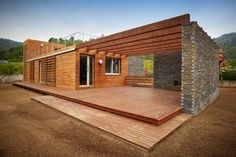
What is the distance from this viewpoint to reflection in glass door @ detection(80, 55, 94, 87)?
8.30 m

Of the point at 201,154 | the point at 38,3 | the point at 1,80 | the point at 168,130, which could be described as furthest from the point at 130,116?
the point at 1,80

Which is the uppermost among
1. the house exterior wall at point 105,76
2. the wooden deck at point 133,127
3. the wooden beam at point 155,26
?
the wooden beam at point 155,26

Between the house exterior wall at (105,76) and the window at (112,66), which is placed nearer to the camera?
the house exterior wall at (105,76)

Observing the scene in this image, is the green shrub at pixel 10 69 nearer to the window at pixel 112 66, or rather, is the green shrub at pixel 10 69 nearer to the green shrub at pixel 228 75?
the window at pixel 112 66

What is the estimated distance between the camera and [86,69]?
27.8ft

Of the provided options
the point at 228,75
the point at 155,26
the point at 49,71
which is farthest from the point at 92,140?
the point at 228,75

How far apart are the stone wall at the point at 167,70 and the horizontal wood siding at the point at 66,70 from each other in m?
5.11

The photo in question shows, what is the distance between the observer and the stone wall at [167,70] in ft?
24.7

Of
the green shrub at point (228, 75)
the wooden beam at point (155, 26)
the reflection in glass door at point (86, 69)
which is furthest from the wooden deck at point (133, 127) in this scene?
the green shrub at point (228, 75)

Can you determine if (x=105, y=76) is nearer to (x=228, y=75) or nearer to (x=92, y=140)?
(x=92, y=140)

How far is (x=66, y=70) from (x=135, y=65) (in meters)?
6.95

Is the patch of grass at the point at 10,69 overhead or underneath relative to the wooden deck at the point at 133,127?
overhead

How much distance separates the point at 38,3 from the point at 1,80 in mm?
10748

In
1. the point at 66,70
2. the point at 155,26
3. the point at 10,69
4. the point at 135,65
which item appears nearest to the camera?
the point at 155,26
